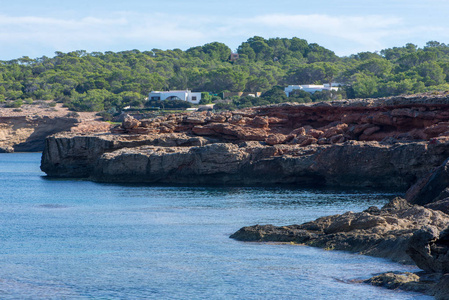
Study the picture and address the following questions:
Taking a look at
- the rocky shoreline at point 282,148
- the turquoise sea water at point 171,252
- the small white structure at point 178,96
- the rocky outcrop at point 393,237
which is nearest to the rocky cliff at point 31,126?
the small white structure at point 178,96

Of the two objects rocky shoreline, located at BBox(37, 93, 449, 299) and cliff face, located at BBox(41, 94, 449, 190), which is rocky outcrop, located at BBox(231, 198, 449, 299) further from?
cliff face, located at BBox(41, 94, 449, 190)

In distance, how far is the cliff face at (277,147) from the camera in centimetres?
4238

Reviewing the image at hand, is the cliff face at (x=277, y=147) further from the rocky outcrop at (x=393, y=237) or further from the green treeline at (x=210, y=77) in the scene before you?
the green treeline at (x=210, y=77)

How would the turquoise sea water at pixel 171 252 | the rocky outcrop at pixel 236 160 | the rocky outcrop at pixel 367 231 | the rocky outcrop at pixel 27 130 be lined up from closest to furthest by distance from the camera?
the turquoise sea water at pixel 171 252 < the rocky outcrop at pixel 367 231 < the rocky outcrop at pixel 236 160 < the rocky outcrop at pixel 27 130

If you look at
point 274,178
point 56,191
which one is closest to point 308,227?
point 274,178

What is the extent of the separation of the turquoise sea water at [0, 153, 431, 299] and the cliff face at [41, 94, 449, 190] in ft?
10.1

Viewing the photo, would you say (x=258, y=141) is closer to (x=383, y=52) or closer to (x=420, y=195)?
(x=420, y=195)

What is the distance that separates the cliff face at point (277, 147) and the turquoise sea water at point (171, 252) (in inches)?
121

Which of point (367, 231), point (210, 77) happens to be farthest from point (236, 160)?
point (210, 77)

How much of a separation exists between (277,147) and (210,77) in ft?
248

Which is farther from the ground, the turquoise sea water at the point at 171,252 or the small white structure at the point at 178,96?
the small white structure at the point at 178,96

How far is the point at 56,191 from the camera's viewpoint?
45062 mm

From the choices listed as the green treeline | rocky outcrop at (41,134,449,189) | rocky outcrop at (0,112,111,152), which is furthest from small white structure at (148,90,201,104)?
rocky outcrop at (41,134,449,189)

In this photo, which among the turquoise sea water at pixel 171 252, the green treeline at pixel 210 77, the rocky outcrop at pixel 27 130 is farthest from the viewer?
the green treeline at pixel 210 77
